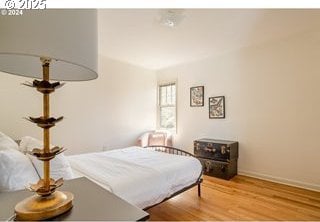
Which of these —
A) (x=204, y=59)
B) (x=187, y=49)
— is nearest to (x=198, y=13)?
(x=187, y=49)

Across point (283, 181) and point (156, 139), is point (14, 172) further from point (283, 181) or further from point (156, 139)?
point (283, 181)

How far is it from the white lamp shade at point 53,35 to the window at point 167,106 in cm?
430

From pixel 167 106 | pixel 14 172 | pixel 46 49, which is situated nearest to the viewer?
pixel 46 49

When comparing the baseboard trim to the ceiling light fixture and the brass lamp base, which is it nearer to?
the ceiling light fixture

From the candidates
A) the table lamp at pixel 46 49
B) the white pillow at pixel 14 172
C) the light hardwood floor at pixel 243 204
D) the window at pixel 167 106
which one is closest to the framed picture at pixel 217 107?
the window at pixel 167 106

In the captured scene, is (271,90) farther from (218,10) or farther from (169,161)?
(169,161)

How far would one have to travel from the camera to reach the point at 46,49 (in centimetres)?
58

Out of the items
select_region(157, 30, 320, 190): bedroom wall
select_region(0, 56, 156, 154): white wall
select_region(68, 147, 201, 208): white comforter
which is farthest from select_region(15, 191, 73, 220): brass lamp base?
select_region(157, 30, 320, 190): bedroom wall

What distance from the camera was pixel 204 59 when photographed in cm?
432

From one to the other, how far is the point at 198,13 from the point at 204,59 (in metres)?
1.91

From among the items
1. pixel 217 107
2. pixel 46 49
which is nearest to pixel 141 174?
pixel 46 49

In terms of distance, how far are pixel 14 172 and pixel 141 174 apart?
105 centimetres

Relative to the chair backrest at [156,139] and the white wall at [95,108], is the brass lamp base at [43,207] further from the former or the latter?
the chair backrest at [156,139]

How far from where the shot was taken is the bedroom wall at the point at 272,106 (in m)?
2.98
